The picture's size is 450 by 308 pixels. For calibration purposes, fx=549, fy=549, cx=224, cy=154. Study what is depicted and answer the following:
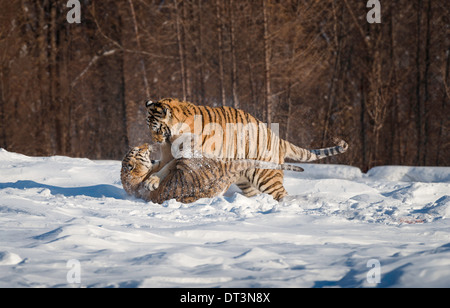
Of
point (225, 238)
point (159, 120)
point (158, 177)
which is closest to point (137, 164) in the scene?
point (158, 177)

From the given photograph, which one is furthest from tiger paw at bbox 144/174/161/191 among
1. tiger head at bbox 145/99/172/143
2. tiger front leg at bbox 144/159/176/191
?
tiger head at bbox 145/99/172/143

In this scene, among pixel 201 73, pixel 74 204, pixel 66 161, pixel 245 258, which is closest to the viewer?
pixel 245 258

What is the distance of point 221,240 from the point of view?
158 inches

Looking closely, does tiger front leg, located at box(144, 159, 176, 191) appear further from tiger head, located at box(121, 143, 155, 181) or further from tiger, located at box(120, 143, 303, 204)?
tiger head, located at box(121, 143, 155, 181)

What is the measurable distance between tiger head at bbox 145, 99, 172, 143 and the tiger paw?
1.98 feet

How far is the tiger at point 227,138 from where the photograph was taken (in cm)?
612

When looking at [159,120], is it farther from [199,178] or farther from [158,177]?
[199,178]

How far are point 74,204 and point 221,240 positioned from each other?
2.00 meters

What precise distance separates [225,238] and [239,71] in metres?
9.81

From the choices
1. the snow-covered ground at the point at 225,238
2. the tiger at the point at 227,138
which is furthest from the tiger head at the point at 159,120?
the snow-covered ground at the point at 225,238

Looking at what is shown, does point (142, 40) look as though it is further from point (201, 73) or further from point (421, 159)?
point (421, 159)

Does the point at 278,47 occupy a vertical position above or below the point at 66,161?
above

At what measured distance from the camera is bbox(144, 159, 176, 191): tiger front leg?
563cm
